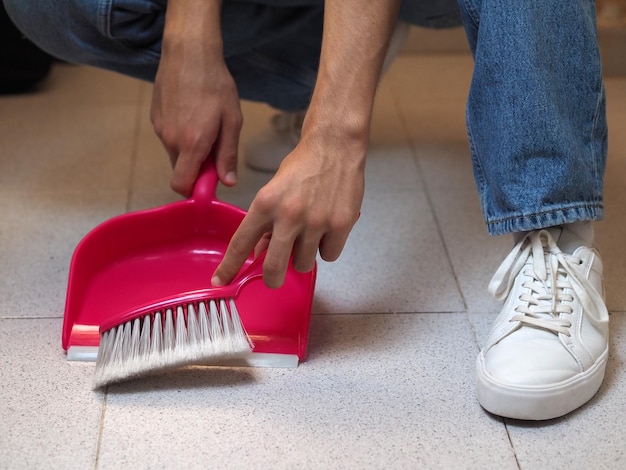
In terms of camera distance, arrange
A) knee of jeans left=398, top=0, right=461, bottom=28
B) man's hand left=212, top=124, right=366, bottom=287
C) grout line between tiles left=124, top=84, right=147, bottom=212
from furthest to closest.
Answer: grout line between tiles left=124, top=84, right=147, bottom=212 → knee of jeans left=398, top=0, right=461, bottom=28 → man's hand left=212, top=124, right=366, bottom=287

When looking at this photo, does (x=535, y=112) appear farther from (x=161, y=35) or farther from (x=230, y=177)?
(x=161, y=35)

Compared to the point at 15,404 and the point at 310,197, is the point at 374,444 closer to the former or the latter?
the point at 310,197

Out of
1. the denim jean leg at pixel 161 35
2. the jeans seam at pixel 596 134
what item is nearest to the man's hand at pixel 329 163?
the jeans seam at pixel 596 134

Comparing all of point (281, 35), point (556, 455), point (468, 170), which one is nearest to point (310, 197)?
point (556, 455)

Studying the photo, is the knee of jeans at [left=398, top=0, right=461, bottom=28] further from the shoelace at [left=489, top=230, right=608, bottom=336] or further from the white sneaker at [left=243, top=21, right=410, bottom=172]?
the shoelace at [left=489, top=230, right=608, bottom=336]

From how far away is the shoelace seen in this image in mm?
699

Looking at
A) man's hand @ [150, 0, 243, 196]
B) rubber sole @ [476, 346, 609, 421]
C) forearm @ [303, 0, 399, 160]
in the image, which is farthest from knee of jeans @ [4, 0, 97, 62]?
rubber sole @ [476, 346, 609, 421]

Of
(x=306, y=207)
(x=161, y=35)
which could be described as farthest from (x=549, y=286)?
(x=161, y=35)

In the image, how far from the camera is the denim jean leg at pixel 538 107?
662mm

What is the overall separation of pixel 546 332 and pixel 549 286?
46 millimetres

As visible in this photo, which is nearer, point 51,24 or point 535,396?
point 535,396

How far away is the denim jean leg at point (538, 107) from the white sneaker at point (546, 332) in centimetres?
4

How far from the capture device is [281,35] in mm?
995

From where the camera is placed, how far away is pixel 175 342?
0.68 meters
